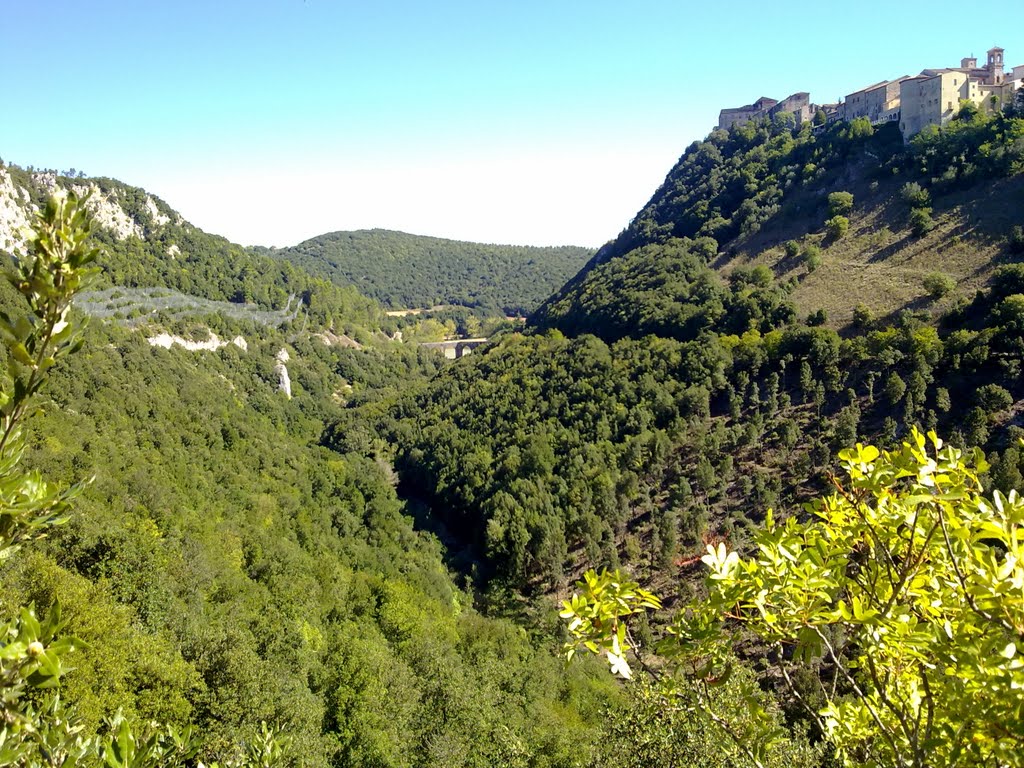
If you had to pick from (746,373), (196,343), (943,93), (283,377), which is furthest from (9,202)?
(943,93)

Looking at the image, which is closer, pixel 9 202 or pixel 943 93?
pixel 943 93

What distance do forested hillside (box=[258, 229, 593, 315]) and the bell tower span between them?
9163 centimetres

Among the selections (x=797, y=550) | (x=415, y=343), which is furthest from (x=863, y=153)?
(x=415, y=343)

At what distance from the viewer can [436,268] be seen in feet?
518

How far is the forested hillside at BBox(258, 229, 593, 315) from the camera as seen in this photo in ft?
463

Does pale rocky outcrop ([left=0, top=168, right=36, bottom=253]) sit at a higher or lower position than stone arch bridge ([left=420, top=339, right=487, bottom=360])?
higher

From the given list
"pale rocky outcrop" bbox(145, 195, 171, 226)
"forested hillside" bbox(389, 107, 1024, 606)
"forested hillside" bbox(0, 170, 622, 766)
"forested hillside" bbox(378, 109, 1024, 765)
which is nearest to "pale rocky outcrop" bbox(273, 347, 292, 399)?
"forested hillside" bbox(0, 170, 622, 766)

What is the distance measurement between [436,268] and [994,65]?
12655 cm

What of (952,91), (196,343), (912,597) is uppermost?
(952,91)

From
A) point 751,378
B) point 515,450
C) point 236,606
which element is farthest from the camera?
point 515,450

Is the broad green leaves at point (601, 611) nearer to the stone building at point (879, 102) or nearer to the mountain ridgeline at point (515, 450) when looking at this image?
the mountain ridgeline at point (515, 450)

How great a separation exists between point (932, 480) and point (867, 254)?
5062 cm

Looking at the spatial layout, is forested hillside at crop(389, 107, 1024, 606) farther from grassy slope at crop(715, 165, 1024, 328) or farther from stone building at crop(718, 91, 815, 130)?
stone building at crop(718, 91, 815, 130)

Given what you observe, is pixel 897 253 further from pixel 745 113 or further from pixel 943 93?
pixel 745 113
